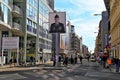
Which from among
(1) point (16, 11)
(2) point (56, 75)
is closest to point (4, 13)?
(1) point (16, 11)

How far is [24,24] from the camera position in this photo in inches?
3110

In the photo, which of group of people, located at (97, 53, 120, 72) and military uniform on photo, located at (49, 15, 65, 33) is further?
military uniform on photo, located at (49, 15, 65, 33)

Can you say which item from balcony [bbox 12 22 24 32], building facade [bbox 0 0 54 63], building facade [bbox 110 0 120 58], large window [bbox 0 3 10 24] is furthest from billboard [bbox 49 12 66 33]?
balcony [bbox 12 22 24 32]

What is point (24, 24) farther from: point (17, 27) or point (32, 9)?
point (32, 9)

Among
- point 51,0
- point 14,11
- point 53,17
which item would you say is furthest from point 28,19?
point 51,0

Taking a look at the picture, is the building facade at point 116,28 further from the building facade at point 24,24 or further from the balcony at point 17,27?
the balcony at point 17,27

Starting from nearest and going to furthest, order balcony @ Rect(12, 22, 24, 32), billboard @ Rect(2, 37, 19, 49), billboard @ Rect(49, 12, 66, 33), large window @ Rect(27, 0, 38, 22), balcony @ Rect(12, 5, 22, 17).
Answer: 1. billboard @ Rect(49, 12, 66, 33)
2. billboard @ Rect(2, 37, 19, 49)
3. balcony @ Rect(12, 22, 24, 32)
4. balcony @ Rect(12, 5, 22, 17)
5. large window @ Rect(27, 0, 38, 22)

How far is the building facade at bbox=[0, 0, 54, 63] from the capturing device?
6616 centimetres

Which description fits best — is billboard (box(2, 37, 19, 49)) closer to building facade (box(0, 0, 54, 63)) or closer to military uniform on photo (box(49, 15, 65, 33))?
building facade (box(0, 0, 54, 63))

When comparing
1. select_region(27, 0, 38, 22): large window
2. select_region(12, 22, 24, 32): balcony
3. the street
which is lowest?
the street

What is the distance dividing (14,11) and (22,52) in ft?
41.7

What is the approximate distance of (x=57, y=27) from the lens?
52.2 meters

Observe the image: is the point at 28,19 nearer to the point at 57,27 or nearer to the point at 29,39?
the point at 29,39

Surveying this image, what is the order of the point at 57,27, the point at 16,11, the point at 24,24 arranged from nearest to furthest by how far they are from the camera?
the point at 57,27, the point at 16,11, the point at 24,24
